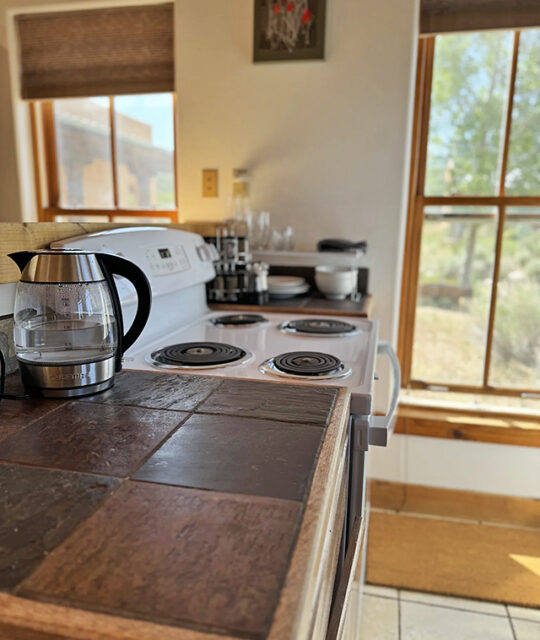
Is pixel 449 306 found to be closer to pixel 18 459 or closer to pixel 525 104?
pixel 525 104

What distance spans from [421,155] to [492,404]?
46.9 inches

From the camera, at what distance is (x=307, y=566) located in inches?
16.8

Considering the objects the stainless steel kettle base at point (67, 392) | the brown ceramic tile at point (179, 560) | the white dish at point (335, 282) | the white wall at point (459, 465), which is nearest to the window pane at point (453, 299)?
the white wall at point (459, 465)

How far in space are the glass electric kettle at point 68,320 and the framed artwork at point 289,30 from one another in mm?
1667

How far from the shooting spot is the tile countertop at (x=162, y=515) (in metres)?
0.37

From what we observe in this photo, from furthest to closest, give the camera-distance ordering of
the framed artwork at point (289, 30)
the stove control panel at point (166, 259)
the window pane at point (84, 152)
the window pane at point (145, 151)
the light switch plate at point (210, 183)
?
the window pane at point (84, 152), the window pane at point (145, 151), the light switch plate at point (210, 183), the framed artwork at point (289, 30), the stove control panel at point (166, 259)

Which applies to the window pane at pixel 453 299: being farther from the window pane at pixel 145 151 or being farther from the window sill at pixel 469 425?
the window pane at pixel 145 151

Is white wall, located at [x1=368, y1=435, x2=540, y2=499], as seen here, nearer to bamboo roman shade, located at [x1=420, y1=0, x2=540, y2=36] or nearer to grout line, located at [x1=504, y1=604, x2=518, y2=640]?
grout line, located at [x1=504, y1=604, x2=518, y2=640]

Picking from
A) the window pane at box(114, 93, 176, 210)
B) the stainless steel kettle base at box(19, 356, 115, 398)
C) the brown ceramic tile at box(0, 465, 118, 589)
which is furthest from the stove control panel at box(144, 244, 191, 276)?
the window pane at box(114, 93, 176, 210)

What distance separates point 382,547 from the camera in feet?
6.68

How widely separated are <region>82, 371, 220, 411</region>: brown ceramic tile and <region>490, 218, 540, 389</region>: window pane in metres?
1.79

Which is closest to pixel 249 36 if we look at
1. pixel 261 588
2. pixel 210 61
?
pixel 210 61

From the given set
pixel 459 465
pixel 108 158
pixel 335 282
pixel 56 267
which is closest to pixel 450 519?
pixel 459 465

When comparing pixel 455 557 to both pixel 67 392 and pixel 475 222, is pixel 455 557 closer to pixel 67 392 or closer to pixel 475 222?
pixel 475 222
